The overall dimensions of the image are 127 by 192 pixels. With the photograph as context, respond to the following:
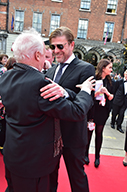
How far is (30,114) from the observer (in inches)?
40.9

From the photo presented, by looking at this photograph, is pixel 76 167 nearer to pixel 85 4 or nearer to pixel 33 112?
pixel 33 112

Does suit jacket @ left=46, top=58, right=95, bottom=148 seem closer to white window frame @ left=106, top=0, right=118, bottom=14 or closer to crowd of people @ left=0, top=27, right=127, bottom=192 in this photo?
crowd of people @ left=0, top=27, right=127, bottom=192

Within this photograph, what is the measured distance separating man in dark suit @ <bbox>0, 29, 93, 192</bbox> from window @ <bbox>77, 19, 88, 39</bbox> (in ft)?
51.1

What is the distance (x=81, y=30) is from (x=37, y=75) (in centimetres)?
1593

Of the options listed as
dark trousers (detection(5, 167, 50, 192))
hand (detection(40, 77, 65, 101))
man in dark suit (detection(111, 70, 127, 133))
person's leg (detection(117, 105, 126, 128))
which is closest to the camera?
hand (detection(40, 77, 65, 101))

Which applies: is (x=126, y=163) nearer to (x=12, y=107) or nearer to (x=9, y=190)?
(x=9, y=190)

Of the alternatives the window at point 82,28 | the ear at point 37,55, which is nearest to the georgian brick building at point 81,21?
the window at point 82,28

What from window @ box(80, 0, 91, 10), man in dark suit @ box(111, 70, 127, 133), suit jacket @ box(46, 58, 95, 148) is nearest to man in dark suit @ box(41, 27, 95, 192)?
suit jacket @ box(46, 58, 95, 148)

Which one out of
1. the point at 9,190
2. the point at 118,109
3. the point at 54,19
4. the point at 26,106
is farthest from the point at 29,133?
the point at 54,19

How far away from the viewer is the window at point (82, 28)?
15289 millimetres

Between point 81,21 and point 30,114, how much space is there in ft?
53.3

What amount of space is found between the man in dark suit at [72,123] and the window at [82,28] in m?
15.1

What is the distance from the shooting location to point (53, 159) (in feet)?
4.03

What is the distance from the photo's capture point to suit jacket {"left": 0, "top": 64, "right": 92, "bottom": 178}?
1.02 metres
